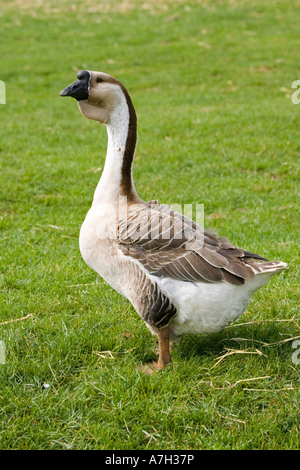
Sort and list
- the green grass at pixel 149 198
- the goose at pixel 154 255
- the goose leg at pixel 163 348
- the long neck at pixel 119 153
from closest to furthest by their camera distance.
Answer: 1. the green grass at pixel 149 198
2. the goose at pixel 154 255
3. the goose leg at pixel 163 348
4. the long neck at pixel 119 153

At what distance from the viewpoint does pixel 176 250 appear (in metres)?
3.64

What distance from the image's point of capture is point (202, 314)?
3486 millimetres

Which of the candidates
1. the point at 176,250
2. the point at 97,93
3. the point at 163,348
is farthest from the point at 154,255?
the point at 97,93

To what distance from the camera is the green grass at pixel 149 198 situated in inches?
127

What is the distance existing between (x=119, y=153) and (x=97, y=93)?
1.36 ft

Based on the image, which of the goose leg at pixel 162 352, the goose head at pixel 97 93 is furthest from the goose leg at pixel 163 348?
the goose head at pixel 97 93

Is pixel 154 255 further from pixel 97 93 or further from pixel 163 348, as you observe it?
pixel 97 93

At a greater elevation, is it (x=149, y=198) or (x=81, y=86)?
(x=81, y=86)

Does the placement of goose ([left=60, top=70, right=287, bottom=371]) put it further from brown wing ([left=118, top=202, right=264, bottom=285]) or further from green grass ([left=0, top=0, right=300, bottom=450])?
green grass ([left=0, top=0, right=300, bottom=450])

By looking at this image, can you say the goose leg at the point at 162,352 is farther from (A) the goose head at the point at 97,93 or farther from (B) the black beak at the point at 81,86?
(B) the black beak at the point at 81,86

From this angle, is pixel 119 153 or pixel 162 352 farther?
pixel 119 153

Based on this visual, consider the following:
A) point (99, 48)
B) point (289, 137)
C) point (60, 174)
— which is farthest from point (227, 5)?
point (60, 174)

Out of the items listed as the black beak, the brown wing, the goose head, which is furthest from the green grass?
the black beak

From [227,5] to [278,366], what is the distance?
1735 cm
